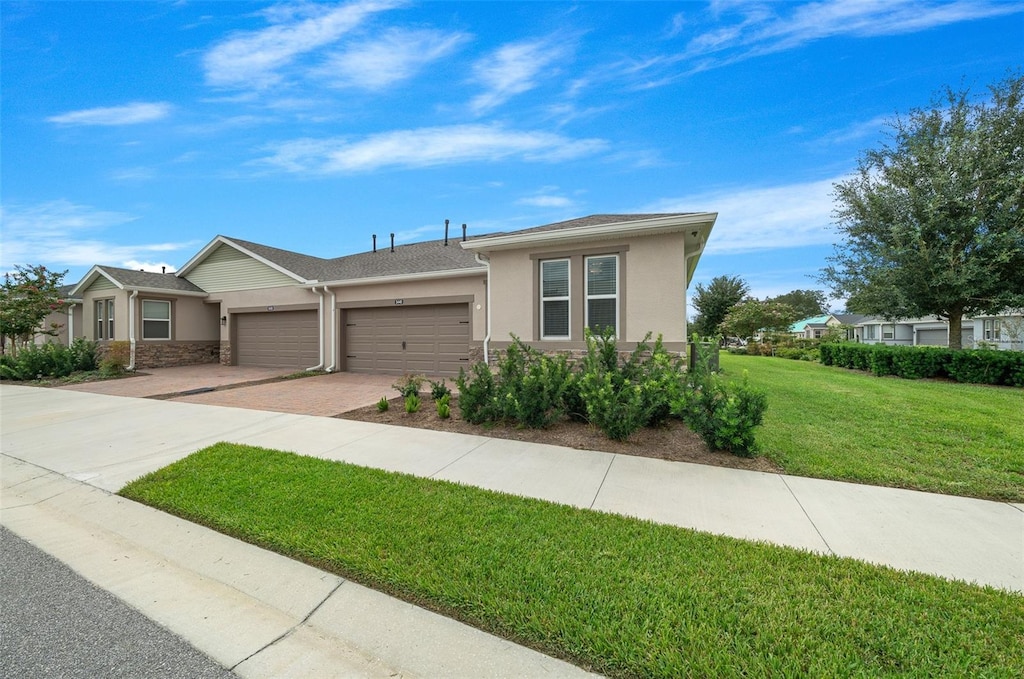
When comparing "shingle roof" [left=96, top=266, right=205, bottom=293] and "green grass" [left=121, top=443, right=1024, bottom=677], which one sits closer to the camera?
"green grass" [left=121, top=443, right=1024, bottom=677]

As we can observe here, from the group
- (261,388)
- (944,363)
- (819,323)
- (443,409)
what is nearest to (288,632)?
(443,409)

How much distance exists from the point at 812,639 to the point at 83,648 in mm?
3716

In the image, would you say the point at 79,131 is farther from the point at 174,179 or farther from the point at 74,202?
the point at 74,202

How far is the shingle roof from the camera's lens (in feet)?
49.2

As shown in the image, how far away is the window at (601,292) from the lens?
816 cm

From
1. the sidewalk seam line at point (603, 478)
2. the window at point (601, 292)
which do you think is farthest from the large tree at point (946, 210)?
the sidewalk seam line at point (603, 478)

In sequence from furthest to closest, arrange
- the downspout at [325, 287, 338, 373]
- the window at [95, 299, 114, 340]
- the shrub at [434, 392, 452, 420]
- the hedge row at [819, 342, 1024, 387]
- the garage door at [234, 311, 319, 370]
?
the window at [95, 299, 114, 340]
the garage door at [234, 311, 319, 370]
the downspout at [325, 287, 338, 373]
the hedge row at [819, 342, 1024, 387]
the shrub at [434, 392, 452, 420]

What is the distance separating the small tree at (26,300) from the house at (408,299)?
4.00ft

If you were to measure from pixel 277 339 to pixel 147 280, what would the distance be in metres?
5.82

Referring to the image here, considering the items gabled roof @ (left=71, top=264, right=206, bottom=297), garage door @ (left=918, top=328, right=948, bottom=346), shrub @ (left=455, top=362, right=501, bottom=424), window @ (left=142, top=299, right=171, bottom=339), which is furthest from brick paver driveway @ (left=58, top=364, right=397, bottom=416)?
garage door @ (left=918, top=328, right=948, bottom=346)

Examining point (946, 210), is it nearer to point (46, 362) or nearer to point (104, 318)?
point (46, 362)

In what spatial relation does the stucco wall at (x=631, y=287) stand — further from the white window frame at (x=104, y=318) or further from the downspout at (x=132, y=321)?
the white window frame at (x=104, y=318)

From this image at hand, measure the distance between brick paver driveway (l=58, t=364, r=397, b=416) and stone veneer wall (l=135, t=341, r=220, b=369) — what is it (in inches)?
35.0

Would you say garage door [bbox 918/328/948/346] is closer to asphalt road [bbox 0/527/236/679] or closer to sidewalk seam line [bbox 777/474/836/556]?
sidewalk seam line [bbox 777/474/836/556]
